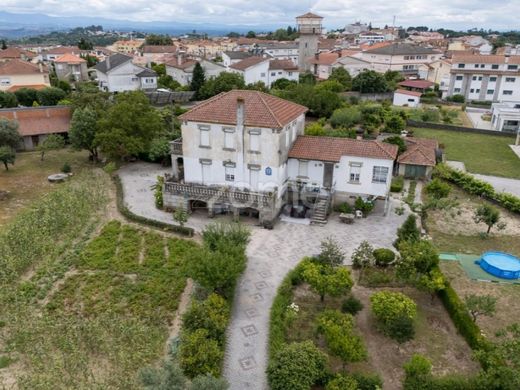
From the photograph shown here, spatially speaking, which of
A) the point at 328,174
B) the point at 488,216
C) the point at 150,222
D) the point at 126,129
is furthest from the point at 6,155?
the point at 488,216

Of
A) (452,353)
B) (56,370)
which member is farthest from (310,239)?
(56,370)

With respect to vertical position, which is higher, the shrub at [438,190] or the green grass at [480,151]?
the shrub at [438,190]

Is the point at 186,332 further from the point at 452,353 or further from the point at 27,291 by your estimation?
the point at 452,353

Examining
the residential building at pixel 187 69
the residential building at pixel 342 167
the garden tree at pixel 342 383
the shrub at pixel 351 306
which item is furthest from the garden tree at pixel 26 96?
the garden tree at pixel 342 383

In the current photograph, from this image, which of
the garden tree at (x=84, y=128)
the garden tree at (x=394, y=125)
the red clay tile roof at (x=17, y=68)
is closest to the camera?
the garden tree at (x=84, y=128)

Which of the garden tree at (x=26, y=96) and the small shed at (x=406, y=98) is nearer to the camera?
the garden tree at (x=26, y=96)

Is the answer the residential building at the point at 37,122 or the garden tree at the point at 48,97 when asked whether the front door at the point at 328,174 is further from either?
the garden tree at the point at 48,97

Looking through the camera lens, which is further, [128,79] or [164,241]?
[128,79]

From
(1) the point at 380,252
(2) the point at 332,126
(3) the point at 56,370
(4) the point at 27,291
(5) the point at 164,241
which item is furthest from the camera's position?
(2) the point at 332,126

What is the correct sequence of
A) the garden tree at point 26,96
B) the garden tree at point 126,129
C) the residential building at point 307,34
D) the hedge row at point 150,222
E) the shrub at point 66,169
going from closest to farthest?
the hedge row at point 150,222 → the garden tree at point 126,129 → the shrub at point 66,169 → the garden tree at point 26,96 → the residential building at point 307,34
